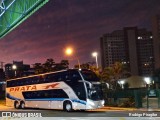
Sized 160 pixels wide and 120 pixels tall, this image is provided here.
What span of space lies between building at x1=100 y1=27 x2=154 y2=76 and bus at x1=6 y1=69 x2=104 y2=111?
124361 mm

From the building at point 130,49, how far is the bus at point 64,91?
12436 centimetres

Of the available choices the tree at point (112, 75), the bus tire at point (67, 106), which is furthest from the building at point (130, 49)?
the bus tire at point (67, 106)

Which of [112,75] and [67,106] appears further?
[112,75]

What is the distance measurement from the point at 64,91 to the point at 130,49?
147 metres

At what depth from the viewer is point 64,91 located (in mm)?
30672

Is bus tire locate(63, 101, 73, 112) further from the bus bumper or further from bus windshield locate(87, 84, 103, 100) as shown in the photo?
bus windshield locate(87, 84, 103, 100)

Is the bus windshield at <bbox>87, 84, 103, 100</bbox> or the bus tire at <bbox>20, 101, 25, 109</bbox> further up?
the bus windshield at <bbox>87, 84, 103, 100</bbox>

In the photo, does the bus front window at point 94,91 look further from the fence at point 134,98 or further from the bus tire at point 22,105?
the bus tire at point 22,105

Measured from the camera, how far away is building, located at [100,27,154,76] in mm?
167875

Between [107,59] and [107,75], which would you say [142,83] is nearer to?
[107,75]

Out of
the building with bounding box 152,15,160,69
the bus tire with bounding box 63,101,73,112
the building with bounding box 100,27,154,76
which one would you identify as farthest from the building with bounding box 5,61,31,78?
the building with bounding box 152,15,160,69

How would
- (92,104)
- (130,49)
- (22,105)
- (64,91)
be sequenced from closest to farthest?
(92,104) → (64,91) → (22,105) → (130,49)

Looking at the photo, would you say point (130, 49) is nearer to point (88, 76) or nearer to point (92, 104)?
point (88, 76)

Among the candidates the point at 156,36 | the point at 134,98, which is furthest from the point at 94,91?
the point at 156,36
